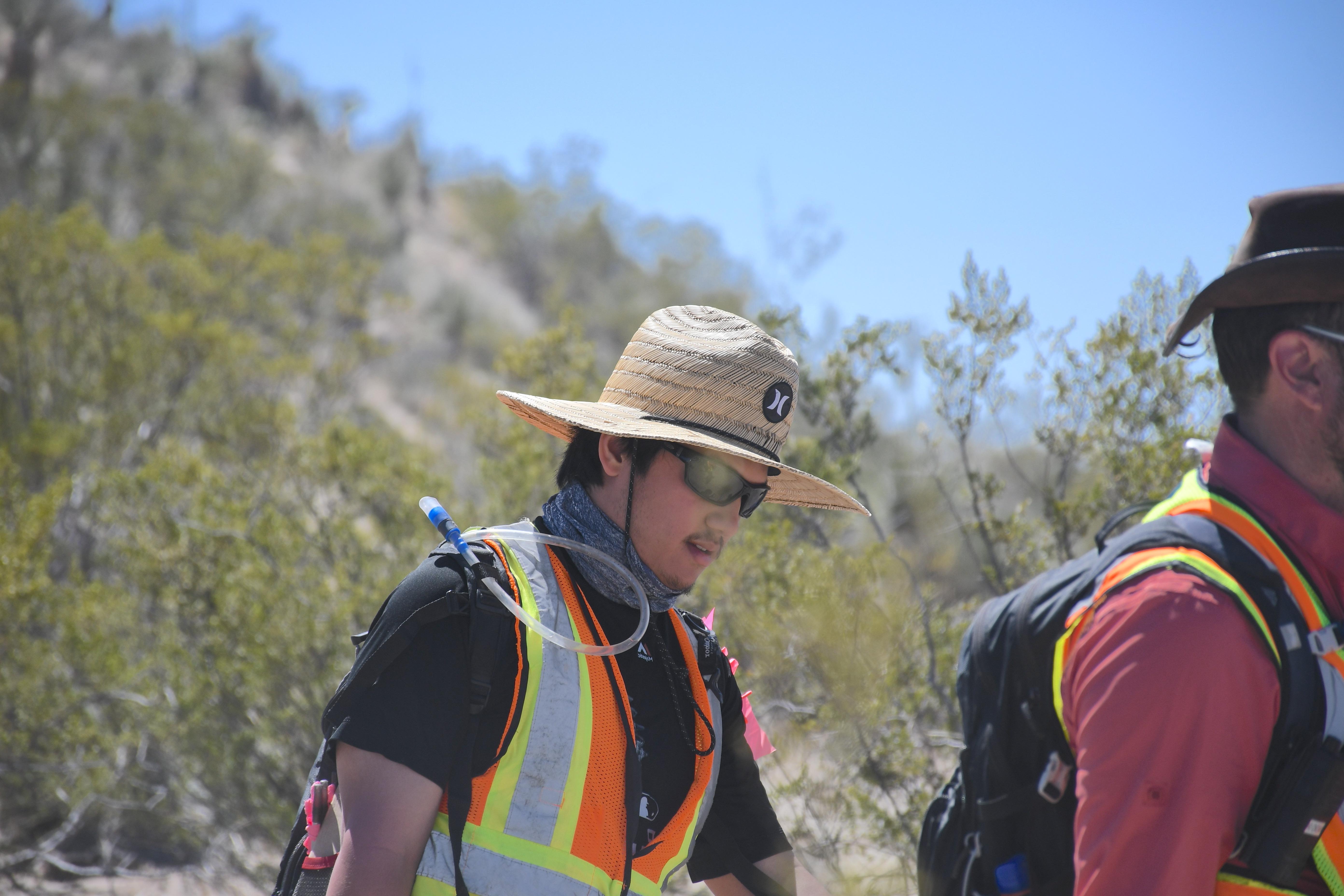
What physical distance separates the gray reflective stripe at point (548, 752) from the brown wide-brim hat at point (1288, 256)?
3.74 ft

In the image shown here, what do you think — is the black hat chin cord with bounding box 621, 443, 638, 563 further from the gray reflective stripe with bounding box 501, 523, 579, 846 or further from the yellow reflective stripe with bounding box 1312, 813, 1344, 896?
the yellow reflective stripe with bounding box 1312, 813, 1344, 896

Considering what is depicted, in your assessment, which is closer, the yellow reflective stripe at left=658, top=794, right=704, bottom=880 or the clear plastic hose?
the clear plastic hose

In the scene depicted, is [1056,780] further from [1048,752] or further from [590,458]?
[590,458]

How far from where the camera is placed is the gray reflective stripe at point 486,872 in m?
1.48

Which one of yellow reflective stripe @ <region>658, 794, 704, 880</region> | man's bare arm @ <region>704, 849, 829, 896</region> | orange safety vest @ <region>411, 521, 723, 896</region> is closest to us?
orange safety vest @ <region>411, 521, 723, 896</region>

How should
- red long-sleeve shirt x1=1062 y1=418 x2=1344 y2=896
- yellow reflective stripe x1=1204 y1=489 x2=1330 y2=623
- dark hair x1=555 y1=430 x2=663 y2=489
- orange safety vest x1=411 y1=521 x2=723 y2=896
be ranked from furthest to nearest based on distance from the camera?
dark hair x1=555 y1=430 x2=663 y2=489
orange safety vest x1=411 y1=521 x2=723 y2=896
yellow reflective stripe x1=1204 y1=489 x2=1330 y2=623
red long-sleeve shirt x1=1062 y1=418 x2=1344 y2=896

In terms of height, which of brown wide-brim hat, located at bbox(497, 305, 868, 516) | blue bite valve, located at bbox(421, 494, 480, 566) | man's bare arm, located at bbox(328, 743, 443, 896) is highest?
brown wide-brim hat, located at bbox(497, 305, 868, 516)

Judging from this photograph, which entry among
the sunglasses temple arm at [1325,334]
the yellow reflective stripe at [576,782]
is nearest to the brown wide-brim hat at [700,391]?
the yellow reflective stripe at [576,782]

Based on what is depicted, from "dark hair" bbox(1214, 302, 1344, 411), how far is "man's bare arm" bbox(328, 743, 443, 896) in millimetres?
1346

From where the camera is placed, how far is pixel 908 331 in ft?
16.3

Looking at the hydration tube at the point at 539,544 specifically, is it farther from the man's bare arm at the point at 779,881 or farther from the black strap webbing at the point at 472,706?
the man's bare arm at the point at 779,881

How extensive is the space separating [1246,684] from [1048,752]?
39 centimetres

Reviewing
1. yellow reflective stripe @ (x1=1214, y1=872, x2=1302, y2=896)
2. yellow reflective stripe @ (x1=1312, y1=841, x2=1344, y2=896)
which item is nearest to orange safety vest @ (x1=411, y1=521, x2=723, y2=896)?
yellow reflective stripe @ (x1=1214, y1=872, x2=1302, y2=896)

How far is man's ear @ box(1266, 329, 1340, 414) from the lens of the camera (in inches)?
56.7
